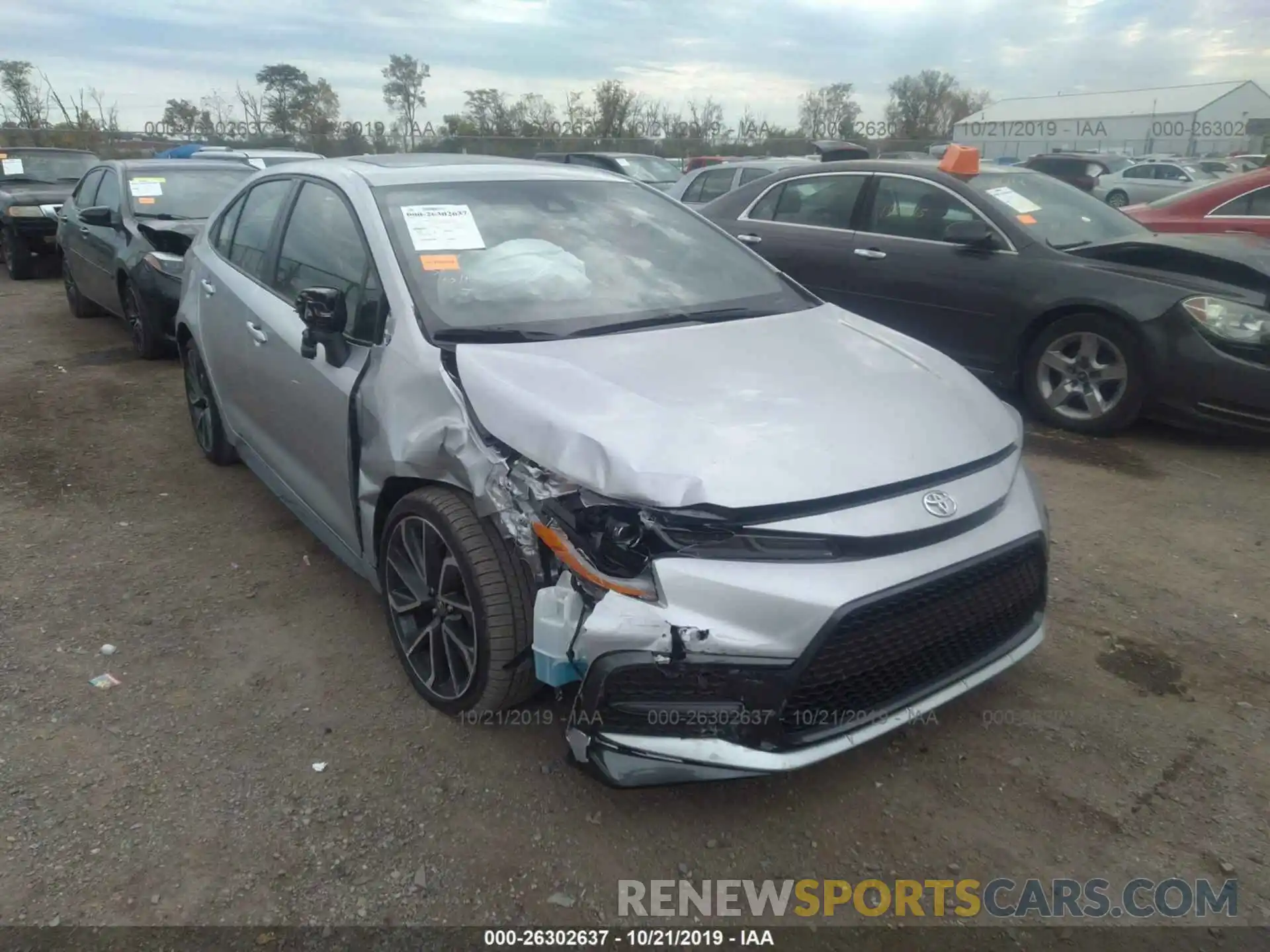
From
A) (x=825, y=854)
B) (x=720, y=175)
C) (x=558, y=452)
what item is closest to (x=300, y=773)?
(x=558, y=452)

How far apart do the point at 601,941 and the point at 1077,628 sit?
217 centimetres

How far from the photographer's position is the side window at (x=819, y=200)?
6.63 metres

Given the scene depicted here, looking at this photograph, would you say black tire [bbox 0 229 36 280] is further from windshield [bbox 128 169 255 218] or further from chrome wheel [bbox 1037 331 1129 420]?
chrome wheel [bbox 1037 331 1129 420]

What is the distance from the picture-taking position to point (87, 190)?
853 cm

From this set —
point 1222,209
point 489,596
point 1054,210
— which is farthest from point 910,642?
point 1222,209

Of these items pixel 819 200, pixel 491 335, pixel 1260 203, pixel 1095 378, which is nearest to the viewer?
pixel 491 335

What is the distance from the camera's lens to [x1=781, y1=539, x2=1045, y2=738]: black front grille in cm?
221

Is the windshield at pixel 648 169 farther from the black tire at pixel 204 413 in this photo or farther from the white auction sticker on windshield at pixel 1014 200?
the black tire at pixel 204 413

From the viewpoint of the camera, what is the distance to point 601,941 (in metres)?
2.15

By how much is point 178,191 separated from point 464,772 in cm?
679

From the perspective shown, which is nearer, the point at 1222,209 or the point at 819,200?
the point at 819,200

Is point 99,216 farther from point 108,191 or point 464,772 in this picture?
point 464,772

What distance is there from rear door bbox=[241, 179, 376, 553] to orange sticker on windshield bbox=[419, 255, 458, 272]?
6.4 inches

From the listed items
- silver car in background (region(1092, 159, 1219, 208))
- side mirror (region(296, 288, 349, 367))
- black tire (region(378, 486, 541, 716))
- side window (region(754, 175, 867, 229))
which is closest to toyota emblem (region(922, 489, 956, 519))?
black tire (region(378, 486, 541, 716))
